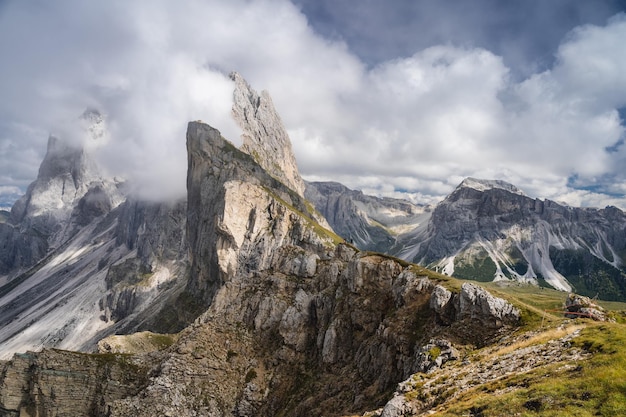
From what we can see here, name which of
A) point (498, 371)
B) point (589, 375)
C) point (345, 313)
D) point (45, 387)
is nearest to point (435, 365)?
point (498, 371)

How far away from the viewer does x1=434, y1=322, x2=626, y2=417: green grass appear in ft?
77.7

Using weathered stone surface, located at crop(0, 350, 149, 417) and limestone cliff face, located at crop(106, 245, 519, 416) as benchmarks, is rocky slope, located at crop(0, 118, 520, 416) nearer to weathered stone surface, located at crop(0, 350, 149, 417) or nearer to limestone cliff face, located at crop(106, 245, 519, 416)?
limestone cliff face, located at crop(106, 245, 519, 416)

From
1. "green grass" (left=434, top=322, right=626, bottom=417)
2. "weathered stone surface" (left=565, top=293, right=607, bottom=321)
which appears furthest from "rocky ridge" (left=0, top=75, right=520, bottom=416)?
"green grass" (left=434, top=322, right=626, bottom=417)

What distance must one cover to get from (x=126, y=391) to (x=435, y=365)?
60.4m

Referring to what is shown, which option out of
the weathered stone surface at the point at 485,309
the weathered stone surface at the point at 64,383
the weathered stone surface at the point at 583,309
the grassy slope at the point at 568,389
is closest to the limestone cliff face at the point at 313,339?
the weathered stone surface at the point at 485,309

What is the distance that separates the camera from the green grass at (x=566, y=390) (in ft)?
77.7

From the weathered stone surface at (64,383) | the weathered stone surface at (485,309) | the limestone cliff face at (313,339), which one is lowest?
the weathered stone surface at (64,383)

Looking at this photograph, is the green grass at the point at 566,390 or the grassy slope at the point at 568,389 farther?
the grassy slope at the point at 568,389

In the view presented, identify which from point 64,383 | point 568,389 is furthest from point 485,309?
Result: point 64,383

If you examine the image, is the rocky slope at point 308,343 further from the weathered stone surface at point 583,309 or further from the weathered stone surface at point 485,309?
the weathered stone surface at point 583,309

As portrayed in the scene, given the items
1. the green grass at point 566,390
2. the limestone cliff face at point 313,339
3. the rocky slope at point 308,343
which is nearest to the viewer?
the green grass at point 566,390

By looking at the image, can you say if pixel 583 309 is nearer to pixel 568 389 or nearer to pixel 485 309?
pixel 485 309

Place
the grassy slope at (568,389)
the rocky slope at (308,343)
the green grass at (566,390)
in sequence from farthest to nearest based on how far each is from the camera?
the rocky slope at (308,343)
the grassy slope at (568,389)
the green grass at (566,390)

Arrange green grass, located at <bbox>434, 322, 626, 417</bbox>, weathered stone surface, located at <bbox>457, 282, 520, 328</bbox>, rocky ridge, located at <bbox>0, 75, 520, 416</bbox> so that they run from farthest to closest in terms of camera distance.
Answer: rocky ridge, located at <bbox>0, 75, 520, 416</bbox>
weathered stone surface, located at <bbox>457, 282, 520, 328</bbox>
green grass, located at <bbox>434, 322, 626, 417</bbox>
